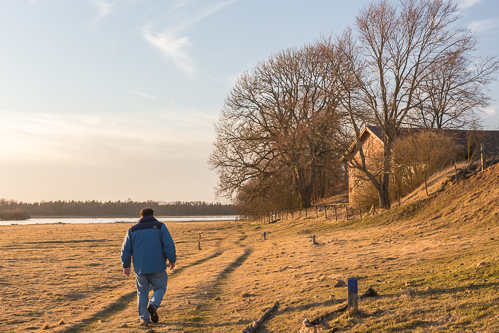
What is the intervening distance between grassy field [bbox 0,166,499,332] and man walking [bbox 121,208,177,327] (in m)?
0.56

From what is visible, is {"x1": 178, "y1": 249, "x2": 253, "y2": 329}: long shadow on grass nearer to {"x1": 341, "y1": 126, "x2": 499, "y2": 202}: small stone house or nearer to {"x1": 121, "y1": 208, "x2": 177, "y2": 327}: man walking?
{"x1": 121, "y1": 208, "x2": 177, "y2": 327}: man walking

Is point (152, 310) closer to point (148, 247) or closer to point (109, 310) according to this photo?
point (148, 247)

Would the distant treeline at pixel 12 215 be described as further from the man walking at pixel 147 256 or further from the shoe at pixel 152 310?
the shoe at pixel 152 310

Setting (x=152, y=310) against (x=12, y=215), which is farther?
(x=12, y=215)

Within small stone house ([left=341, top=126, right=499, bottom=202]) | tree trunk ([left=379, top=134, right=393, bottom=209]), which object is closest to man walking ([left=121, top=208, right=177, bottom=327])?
tree trunk ([left=379, top=134, right=393, bottom=209])

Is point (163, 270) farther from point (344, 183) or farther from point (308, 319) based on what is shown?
point (344, 183)

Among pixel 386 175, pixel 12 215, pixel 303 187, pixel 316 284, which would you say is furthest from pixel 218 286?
pixel 12 215

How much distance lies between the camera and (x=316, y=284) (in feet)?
33.9

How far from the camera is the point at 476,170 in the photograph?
22.1 meters

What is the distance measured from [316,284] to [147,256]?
14.4ft

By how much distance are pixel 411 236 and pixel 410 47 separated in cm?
1249

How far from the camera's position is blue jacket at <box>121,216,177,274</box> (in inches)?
310

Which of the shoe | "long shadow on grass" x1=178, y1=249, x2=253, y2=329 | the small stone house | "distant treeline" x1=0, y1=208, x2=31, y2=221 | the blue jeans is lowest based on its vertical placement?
"long shadow on grass" x1=178, y1=249, x2=253, y2=329

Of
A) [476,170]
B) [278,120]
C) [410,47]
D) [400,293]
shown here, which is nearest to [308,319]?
[400,293]
